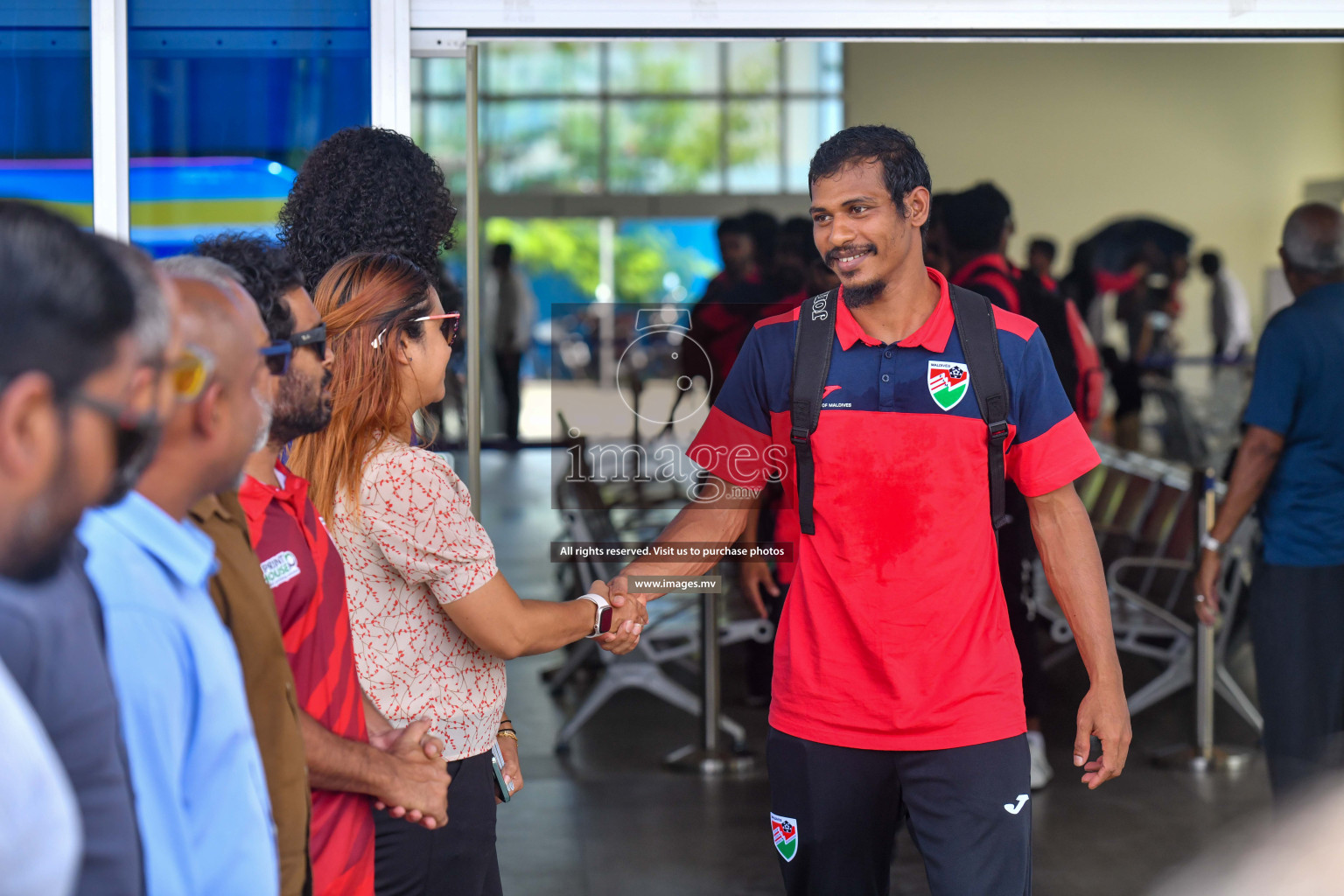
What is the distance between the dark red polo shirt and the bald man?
0.39 metres

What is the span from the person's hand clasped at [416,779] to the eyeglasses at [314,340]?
0.54m

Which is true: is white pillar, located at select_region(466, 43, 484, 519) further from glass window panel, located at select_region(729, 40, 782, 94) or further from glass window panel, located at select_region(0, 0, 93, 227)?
glass window panel, located at select_region(729, 40, 782, 94)

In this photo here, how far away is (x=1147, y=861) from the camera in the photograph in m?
3.97

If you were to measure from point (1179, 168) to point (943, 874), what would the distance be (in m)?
15.8

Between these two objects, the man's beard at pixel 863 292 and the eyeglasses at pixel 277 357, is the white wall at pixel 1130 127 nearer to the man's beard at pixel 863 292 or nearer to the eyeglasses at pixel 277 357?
the man's beard at pixel 863 292

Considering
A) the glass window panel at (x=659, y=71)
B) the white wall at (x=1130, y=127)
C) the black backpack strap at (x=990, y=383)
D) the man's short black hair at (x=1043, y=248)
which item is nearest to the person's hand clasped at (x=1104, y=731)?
the black backpack strap at (x=990, y=383)

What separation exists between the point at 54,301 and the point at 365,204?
1503 mm

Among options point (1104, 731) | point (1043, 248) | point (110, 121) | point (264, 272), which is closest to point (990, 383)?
point (1104, 731)

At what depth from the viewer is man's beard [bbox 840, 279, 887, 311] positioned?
240cm

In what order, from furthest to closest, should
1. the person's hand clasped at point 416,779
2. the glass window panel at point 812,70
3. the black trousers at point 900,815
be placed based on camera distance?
the glass window panel at point 812,70, the black trousers at point 900,815, the person's hand clasped at point 416,779

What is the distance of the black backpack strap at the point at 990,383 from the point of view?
2.35 metres

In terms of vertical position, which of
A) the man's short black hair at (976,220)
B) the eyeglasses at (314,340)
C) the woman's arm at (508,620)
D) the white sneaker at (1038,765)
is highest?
the man's short black hair at (976,220)

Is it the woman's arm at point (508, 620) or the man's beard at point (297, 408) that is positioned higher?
the man's beard at point (297, 408)

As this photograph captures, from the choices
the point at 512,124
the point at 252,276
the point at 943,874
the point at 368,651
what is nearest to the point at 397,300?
the point at 252,276
